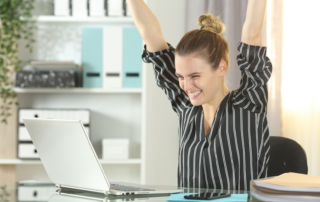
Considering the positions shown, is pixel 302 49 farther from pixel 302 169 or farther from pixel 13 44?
pixel 13 44

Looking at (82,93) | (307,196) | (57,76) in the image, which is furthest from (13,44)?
(307,196)

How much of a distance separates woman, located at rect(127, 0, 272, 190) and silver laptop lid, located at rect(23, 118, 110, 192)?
0.41m

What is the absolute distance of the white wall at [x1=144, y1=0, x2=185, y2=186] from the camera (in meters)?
2.14

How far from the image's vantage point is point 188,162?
3.99 feet

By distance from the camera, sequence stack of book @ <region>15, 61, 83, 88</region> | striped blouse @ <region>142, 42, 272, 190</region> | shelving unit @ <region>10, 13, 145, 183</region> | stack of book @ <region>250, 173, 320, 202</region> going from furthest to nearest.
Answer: shelving unit @ <region>10, 13, 145, 183</region>
stack of book @ <region>15, 61, 83, 88</region>
striped blouse @ <region>142, 42, 272, 190</region>
stack of book @ <region>250, 173, 320, 202</region>

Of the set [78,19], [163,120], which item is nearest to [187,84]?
[163,120]

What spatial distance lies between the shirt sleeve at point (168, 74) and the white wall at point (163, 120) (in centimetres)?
80

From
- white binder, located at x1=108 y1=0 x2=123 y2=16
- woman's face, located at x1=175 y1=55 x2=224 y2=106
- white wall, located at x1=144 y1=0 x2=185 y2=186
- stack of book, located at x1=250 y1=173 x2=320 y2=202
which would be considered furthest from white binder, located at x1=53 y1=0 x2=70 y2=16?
stack of book, located at x1=250 y1=173 x2=320 y2=202

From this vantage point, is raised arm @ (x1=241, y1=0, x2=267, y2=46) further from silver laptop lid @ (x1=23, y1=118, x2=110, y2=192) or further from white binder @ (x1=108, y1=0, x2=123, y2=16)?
white binder @ (x1=108, y1=0, x2=123, y2=16)

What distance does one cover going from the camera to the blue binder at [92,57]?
7.00ft

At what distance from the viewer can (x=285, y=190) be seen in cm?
64

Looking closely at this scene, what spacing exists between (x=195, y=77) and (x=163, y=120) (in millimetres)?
1054

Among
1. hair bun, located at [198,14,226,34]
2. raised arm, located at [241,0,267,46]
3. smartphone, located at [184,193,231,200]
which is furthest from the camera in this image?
hair bun, located at [198,14,226,34]

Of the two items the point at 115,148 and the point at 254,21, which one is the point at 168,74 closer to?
the point at 254,21
